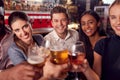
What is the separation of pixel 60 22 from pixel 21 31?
0.60m

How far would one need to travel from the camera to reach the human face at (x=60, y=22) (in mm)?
2520

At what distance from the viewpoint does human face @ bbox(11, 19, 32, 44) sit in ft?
6.85

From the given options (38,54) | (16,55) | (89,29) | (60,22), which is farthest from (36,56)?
(89,29)

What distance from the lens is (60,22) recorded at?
2514 mm

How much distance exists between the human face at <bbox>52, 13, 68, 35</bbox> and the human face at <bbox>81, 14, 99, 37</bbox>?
0.34 meters

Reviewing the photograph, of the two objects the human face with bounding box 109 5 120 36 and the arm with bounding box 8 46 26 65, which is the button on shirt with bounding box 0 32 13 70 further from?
the human face with bounding box 109 5 120 36

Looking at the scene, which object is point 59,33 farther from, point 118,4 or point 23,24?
point 118,4

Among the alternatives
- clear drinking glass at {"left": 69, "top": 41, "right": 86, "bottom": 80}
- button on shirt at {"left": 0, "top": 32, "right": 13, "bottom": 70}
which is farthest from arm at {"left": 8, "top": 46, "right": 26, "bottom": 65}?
clear drinking glass at {"left": 69, "top": 41, "right": 86, "bottom": 80}

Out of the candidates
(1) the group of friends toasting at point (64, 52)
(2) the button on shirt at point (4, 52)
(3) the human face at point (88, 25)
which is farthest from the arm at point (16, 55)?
(3) the human face at point (88, 25)

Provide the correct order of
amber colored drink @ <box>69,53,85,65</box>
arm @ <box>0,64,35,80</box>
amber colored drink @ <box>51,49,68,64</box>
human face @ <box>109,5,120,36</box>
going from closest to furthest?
arm @ <box>0,64,35,80</box>, amber colored drink @ <box>51,49,68,64</box>, amber colored drink @ <box>69,53,85,65</box>, human face @ <box>109,5,120,36</box>

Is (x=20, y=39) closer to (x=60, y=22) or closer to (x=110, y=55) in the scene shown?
(x=60, y=22)

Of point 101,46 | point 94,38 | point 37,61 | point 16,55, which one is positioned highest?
point 37,61

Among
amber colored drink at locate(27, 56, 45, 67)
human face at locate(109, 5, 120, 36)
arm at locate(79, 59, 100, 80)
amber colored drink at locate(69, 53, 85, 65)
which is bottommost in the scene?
arm at locate(79, 59, 100, 80)

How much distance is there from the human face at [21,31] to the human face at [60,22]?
51 cm
